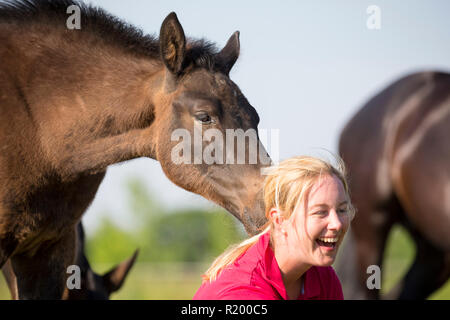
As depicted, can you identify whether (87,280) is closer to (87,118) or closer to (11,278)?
(11,278)

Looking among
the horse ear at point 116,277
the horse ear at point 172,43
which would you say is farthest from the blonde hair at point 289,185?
the horse ear at point 116,277

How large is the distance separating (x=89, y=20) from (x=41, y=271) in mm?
2026

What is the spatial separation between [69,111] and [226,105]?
1202 millimetres

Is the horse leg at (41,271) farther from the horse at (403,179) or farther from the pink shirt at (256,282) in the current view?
the horse at (403,179)

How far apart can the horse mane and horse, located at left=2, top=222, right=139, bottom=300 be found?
187 centimetres

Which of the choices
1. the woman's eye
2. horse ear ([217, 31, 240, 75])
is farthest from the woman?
horse ear ([217, 31, 240, 75])

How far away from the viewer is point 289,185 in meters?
2.71

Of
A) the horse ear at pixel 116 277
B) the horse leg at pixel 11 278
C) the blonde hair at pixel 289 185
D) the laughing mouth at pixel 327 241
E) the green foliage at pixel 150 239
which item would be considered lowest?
the green foliage at pixel 150 239

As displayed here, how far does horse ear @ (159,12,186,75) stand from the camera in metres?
4.14

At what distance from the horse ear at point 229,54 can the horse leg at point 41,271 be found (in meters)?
1.84

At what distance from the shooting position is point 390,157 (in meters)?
6.84

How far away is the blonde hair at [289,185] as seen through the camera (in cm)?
268

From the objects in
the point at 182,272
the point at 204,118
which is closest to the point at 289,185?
the point at 204,118
